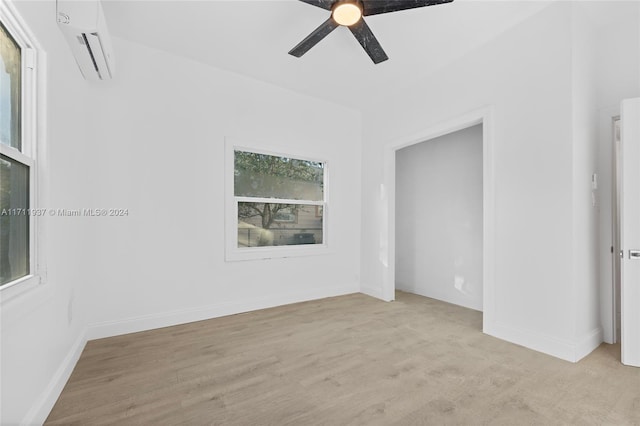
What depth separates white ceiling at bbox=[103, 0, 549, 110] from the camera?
8.23 ft

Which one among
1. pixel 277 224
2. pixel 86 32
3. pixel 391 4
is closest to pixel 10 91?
pixel 86 32

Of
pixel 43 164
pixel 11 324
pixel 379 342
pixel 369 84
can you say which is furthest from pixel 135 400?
pixel 369 84

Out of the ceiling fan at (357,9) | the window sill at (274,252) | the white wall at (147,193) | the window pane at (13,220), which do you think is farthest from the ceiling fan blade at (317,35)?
the window sill at (274,252)

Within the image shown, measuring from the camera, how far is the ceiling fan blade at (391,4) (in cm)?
206

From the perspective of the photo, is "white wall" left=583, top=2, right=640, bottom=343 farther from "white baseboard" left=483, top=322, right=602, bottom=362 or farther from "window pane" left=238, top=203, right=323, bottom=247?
"window pane" left=238, top=203, right=323, bottom=247

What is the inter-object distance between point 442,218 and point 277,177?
7.74ft

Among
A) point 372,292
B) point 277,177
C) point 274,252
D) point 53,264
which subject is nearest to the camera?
point 53,264

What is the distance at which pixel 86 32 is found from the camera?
2.06m

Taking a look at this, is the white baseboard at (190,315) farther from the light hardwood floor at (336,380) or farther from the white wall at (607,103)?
the white wall at (607,103)

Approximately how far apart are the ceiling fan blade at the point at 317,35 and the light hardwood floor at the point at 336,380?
2566 millimetres

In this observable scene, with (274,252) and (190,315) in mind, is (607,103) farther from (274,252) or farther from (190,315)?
(190,315)

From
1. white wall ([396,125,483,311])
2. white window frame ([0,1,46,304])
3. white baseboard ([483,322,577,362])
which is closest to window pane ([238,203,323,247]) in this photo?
white wall ([396,125,483,311])

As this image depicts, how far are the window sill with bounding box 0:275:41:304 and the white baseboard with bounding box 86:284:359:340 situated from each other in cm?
139

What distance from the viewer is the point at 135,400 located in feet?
6.02
